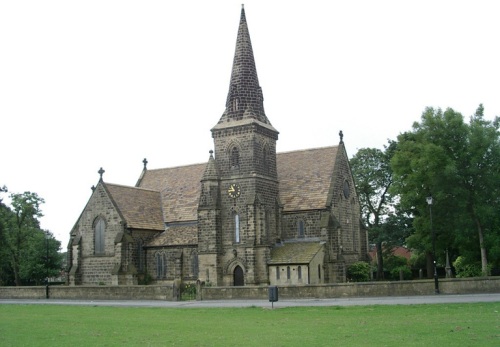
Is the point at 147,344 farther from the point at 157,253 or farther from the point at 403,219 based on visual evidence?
the point at 403,219

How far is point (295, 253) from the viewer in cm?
4706

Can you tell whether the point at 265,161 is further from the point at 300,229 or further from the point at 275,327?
the point at 275,327

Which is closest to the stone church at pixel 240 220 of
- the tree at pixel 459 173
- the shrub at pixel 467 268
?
the tree at pixel 459 173

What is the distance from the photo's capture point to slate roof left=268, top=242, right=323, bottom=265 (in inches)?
1811

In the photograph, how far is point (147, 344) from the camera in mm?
17266

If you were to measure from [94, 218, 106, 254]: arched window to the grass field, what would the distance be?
24767 mm

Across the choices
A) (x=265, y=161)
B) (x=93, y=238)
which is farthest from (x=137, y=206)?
(x=265, y=161)

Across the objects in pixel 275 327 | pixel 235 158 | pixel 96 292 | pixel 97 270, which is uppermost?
pixel 235 158

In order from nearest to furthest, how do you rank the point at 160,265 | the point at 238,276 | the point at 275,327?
the point at 275,327
the point at 238,276
the point at 160,265

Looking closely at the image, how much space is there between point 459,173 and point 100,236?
30.2 meters

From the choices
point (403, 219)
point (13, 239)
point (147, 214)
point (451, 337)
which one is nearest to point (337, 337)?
point (451, 337)

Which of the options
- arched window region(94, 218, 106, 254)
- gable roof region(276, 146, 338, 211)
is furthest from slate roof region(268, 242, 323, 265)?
arched window region(94, 218, 106, 254)

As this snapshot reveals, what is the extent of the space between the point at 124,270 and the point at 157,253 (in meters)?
3.44

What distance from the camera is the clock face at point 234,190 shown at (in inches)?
1917
